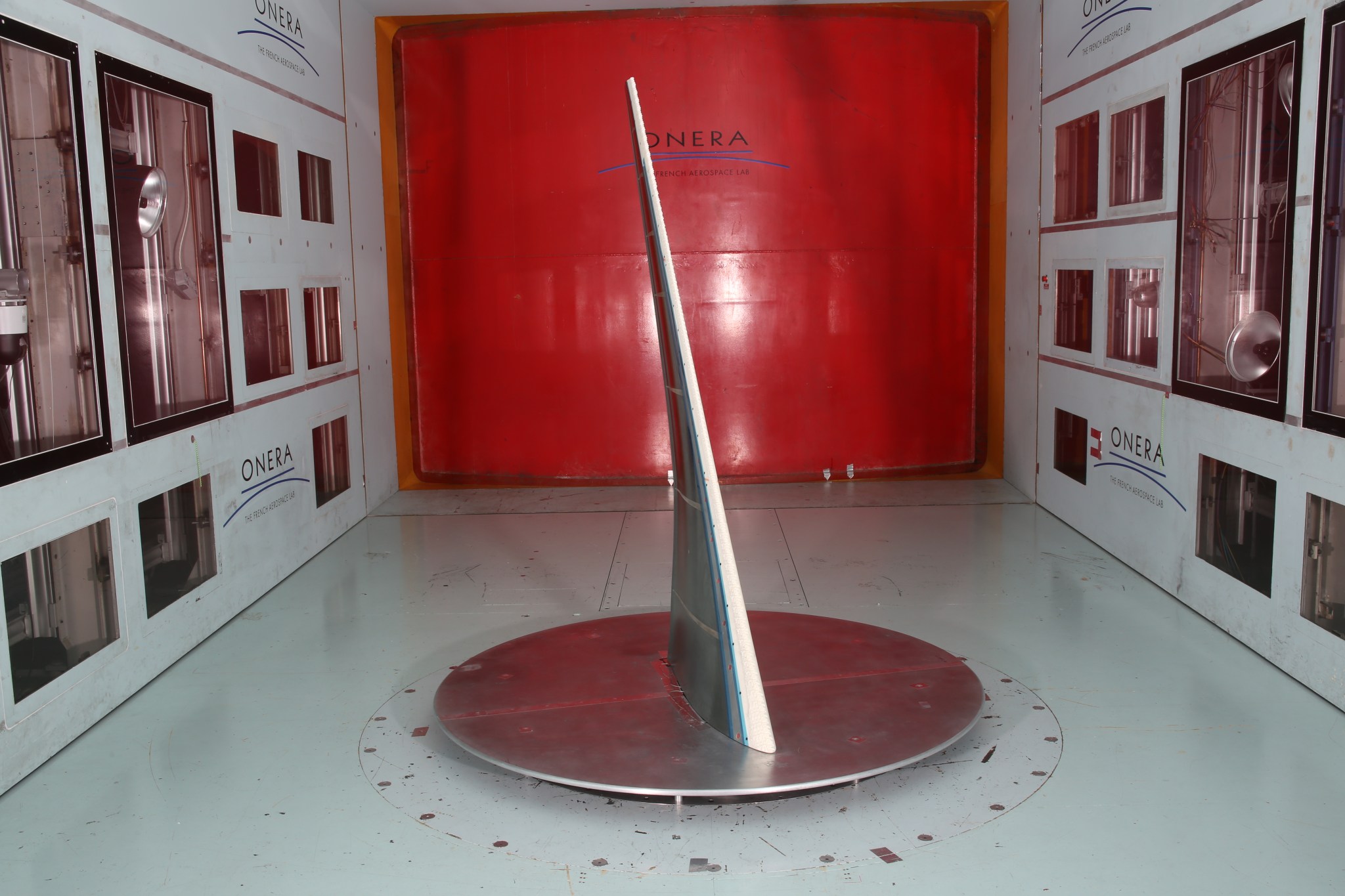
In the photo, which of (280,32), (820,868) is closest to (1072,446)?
(820,868)

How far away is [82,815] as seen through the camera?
319cm

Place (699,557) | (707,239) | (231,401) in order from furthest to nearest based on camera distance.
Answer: (707,239) → (231,401) → (699,557)

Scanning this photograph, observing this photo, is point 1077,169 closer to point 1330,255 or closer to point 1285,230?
point 1285,230

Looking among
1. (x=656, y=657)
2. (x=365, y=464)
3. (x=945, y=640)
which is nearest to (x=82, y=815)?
(x=656, y=657)

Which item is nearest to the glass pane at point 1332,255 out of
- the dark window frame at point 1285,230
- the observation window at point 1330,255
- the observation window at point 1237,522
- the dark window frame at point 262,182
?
the observation window at point 1330,255

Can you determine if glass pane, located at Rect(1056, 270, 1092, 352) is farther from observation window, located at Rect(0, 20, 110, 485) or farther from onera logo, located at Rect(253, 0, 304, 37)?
observation window, located at Rect(0, 20, 110, 485)

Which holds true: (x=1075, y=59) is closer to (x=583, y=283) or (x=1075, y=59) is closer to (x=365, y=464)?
(x=583, y=283)

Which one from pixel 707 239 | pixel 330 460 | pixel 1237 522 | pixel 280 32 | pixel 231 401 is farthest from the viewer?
pixel 707 239

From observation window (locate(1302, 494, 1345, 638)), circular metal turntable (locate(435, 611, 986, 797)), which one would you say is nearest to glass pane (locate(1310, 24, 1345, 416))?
observation window (locate(1302, 494, 1345, 638))

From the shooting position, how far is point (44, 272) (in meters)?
3.74

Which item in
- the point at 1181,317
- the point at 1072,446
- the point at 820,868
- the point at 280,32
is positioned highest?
the point at 280,32

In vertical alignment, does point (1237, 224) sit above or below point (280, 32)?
below

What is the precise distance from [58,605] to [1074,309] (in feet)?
17.3

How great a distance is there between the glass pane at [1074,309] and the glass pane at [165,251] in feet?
14.8
